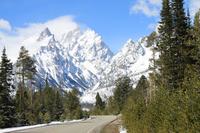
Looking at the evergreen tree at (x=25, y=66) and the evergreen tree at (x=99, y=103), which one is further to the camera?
the evergreen tree at (x=99, y=103)

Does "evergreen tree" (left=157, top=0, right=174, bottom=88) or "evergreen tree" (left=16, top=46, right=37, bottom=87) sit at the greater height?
"evergreen tree" (left=16, top=46, right=37, bottom=87)

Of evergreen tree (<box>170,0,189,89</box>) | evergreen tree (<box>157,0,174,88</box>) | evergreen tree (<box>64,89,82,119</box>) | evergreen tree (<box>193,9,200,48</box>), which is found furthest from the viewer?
evergreen tree (<box>64,89,82,119</box>)

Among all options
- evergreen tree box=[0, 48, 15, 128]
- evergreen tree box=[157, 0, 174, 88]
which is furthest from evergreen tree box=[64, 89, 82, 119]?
evergreen tree box=[157, 0, 174, 88]

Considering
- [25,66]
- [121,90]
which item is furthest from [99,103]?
[25,66]

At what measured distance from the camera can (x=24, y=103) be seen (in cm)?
7788

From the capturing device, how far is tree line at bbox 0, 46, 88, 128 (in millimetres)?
54194

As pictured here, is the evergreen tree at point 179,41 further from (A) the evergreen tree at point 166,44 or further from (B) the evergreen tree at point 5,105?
(B) the evergreen tree at point 5,105

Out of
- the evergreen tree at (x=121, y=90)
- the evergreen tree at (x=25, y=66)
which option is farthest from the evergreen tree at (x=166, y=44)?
the evergreen tree at (x=121, y=90)

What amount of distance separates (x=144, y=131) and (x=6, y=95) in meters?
36.4

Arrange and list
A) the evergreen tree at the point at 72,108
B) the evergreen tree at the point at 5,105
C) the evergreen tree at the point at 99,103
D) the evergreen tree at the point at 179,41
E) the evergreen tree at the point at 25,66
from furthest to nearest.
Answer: the evergreen tree at the point at 99,103, the evergreen tree at the point at 72,108, the evergreen tree at the point at 25,66, the evergreen tree at the point at 5,105, the evergreen tree at the point at 179,41

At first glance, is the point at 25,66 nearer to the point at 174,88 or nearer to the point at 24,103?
the point at 24,103

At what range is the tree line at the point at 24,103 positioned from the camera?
2134 inches

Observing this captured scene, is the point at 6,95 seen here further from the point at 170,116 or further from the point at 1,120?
the point at 170,116

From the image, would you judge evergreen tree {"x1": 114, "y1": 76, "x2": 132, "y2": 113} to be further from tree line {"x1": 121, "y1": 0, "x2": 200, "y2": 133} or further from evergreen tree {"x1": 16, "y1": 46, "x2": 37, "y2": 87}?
tree line {"x1": 121, "y1": 0, "x2": 200, "y2": 133}
